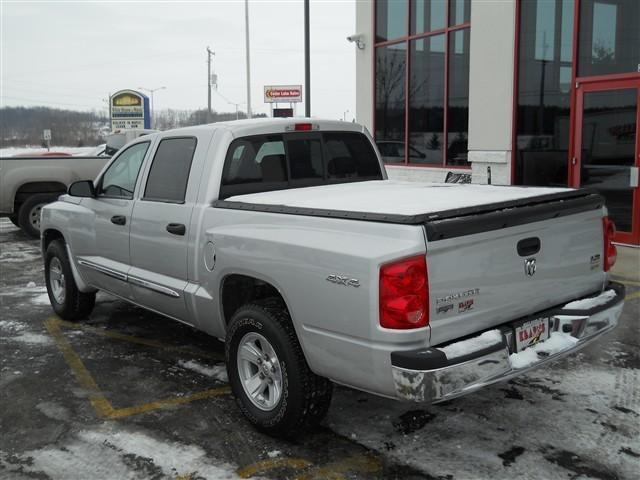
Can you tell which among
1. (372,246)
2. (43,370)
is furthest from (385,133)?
(372,246)

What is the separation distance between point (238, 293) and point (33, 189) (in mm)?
9443

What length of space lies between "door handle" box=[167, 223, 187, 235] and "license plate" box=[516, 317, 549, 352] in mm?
2376

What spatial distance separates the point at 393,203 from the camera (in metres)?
3.80

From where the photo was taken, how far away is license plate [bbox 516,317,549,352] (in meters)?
3.55

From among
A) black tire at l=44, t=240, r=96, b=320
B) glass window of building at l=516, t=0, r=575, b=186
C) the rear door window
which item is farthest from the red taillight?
glass window of building at l=516, t=0, r=575, b=186

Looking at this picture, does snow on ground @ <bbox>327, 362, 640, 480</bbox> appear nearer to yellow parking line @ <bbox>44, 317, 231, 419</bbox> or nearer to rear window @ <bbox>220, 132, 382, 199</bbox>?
yellow parking line @ <bbox>44, 317, 231, 419</bbox>

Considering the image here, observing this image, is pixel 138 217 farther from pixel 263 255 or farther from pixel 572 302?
pixel 572 302

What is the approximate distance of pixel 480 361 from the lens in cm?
325

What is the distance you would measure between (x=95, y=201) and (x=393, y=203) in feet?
10.8

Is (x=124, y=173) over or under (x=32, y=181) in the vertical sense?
over

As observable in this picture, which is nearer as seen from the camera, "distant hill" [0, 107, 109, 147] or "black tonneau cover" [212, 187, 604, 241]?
"black tonneau cover" [212, 187, 604, 241]

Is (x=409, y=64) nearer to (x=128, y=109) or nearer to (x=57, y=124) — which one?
(x=128, y=109)

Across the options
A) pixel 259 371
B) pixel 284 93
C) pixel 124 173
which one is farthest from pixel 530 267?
pixel 284 93

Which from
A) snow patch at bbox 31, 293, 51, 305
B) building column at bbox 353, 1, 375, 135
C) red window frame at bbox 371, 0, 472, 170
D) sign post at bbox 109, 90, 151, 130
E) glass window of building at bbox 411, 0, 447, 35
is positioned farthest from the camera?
sign post at bbox 109, 90, 151, 130
